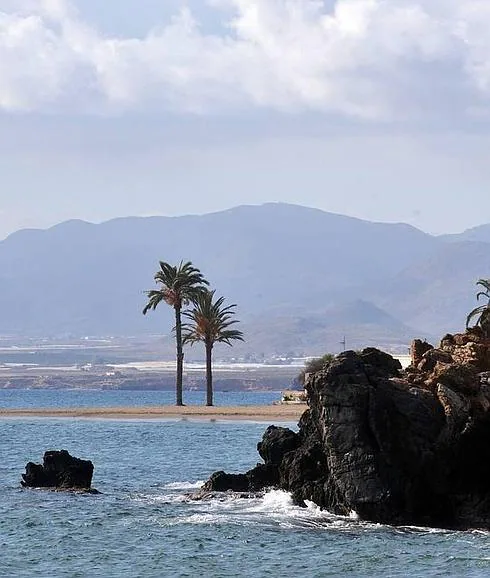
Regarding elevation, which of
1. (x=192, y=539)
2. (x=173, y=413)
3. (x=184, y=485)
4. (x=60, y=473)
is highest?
(x=173, y=413)

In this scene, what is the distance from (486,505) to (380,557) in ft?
18.5

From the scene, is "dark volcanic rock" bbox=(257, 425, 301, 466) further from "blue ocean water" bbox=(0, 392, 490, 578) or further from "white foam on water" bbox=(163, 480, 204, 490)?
"white foam on water" bbox=(163, 480, 204, 490)

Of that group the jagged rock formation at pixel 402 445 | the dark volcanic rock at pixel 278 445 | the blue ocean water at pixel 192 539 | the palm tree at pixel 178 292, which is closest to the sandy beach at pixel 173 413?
the palm tree at pixel 178 292

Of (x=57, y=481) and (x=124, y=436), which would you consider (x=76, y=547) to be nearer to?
(x=57, y=481)

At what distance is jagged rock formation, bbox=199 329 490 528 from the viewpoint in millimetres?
38750

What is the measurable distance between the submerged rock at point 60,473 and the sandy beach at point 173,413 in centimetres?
3822

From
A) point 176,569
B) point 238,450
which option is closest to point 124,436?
point 238,450

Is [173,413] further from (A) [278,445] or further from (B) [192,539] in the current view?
(B) [192,539]

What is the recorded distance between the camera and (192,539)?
3809 centimetres

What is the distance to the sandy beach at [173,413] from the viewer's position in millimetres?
90812

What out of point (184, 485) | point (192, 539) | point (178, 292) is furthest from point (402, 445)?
point (178, 292)

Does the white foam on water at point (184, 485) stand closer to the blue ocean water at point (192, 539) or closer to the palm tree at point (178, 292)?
the blue ocean water at point (192, 539)

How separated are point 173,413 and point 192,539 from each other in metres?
57.7

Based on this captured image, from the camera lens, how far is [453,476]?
39.5 meters
